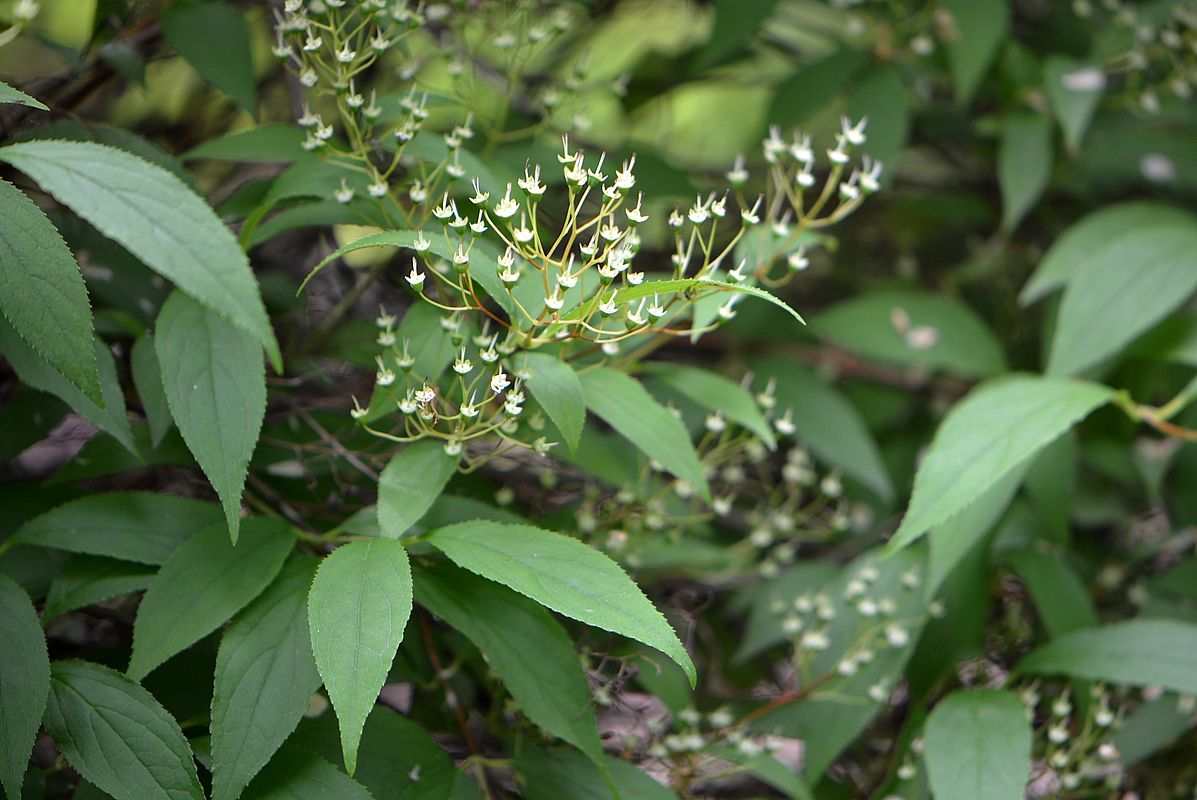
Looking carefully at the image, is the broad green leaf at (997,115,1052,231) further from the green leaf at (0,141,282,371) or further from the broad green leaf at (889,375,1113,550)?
the green leaf at (0,141,282,371)

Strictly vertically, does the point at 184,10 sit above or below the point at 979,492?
above

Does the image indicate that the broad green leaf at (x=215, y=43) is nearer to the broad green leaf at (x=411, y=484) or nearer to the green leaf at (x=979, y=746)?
the broad green leaf at (x=411, y=484)

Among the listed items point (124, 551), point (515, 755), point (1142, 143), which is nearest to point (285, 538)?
point (124, 551)

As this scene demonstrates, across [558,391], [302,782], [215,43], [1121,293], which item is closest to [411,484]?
[558,391]

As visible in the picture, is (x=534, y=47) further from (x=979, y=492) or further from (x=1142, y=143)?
(x=1142, y=143)

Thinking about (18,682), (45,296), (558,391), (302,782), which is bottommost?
→ (302,782)

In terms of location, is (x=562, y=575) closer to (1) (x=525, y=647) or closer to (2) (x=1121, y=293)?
(1) (x=525, y=647)

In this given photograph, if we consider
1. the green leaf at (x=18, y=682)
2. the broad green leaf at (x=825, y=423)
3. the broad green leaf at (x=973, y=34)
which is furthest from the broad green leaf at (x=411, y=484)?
the broad green leaf at (x=973, y=34)
